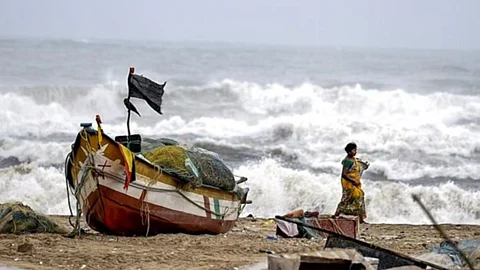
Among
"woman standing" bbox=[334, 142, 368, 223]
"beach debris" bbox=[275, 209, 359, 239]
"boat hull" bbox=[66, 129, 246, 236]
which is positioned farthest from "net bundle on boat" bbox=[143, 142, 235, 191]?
"woman standing" bbox=[334, 142, 368, 223]

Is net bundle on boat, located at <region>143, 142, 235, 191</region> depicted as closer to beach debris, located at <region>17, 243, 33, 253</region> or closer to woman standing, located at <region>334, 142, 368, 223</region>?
woman standing, located at <region>334, 142, 368, 223</region>

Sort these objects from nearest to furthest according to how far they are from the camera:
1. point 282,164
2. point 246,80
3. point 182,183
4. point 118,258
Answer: point 118,258 < point 182,183 < point 282,164 < point 246,80

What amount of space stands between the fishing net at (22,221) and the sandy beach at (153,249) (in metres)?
0.38

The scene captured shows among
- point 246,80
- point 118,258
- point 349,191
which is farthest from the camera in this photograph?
point 246,80

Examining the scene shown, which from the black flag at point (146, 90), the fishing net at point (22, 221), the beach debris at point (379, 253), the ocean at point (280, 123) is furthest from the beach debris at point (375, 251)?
the ocean at point (280, 123)

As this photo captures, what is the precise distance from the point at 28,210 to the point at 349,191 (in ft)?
13.4

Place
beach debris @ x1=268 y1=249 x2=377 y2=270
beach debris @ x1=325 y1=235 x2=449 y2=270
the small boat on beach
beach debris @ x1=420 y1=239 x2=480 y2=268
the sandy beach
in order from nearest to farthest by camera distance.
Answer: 1. beach debris @ x1=268 y1=249 x2=377 y2=270
2. beach debris @ x1=325 y1=235 x2=449 y2=270
3. beach debris @ x1=420 y1=239 x2=480 y2=268
4. the sandy beach
5. the small boat on beach

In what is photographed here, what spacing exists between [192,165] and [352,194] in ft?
7.86

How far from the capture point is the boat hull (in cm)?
952

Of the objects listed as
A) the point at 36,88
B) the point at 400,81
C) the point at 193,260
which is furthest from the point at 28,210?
the point at 400,81

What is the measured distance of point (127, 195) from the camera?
31.3ft

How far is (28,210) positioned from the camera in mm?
10430

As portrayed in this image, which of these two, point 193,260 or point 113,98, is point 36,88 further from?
point 193,260

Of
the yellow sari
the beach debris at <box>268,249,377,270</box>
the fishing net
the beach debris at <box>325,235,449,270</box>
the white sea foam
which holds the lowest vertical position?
the white sea foam
